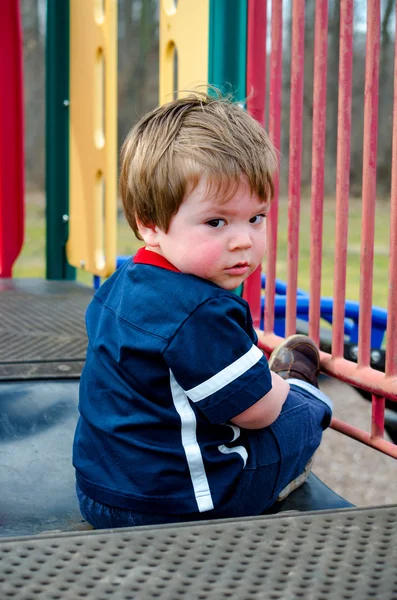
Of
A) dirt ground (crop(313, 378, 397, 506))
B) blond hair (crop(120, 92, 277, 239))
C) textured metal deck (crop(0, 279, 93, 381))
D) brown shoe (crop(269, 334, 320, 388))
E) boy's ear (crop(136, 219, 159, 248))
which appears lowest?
dirt ground (crop(313, 378, 397, 506))

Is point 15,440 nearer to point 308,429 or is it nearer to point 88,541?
point 308,429

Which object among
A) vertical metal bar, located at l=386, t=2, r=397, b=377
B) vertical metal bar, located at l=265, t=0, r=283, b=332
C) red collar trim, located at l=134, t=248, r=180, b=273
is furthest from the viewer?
vertical metal bar, located at l=265, t=0, r=283, b=332

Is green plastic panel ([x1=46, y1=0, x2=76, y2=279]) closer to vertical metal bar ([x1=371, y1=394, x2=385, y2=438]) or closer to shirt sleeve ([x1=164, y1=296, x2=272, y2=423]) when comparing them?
vertical metal bar ([x1=371, y1=394, x2=385, y2=438])

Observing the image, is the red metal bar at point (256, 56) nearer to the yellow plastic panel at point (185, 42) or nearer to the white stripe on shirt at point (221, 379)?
the yellow plastic panel at point (185, 42)

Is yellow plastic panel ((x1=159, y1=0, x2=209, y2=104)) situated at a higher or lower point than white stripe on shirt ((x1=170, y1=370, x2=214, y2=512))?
higher

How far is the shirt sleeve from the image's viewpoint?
1.38m

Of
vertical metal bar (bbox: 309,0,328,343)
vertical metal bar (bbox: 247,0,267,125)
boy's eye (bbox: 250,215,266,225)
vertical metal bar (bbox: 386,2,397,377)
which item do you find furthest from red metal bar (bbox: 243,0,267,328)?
boy's eye (bbox: 250,215,266,225)

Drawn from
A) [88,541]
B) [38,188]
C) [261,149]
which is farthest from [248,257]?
[38,188]

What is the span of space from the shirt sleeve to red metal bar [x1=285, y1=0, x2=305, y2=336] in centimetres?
87

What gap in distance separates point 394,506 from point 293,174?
3.88 ft

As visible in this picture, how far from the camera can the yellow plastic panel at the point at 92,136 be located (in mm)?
3473

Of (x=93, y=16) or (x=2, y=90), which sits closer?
(x=93, y=16)

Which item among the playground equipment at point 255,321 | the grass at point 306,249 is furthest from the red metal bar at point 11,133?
the grass at point 306,249

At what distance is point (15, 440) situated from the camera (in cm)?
204
